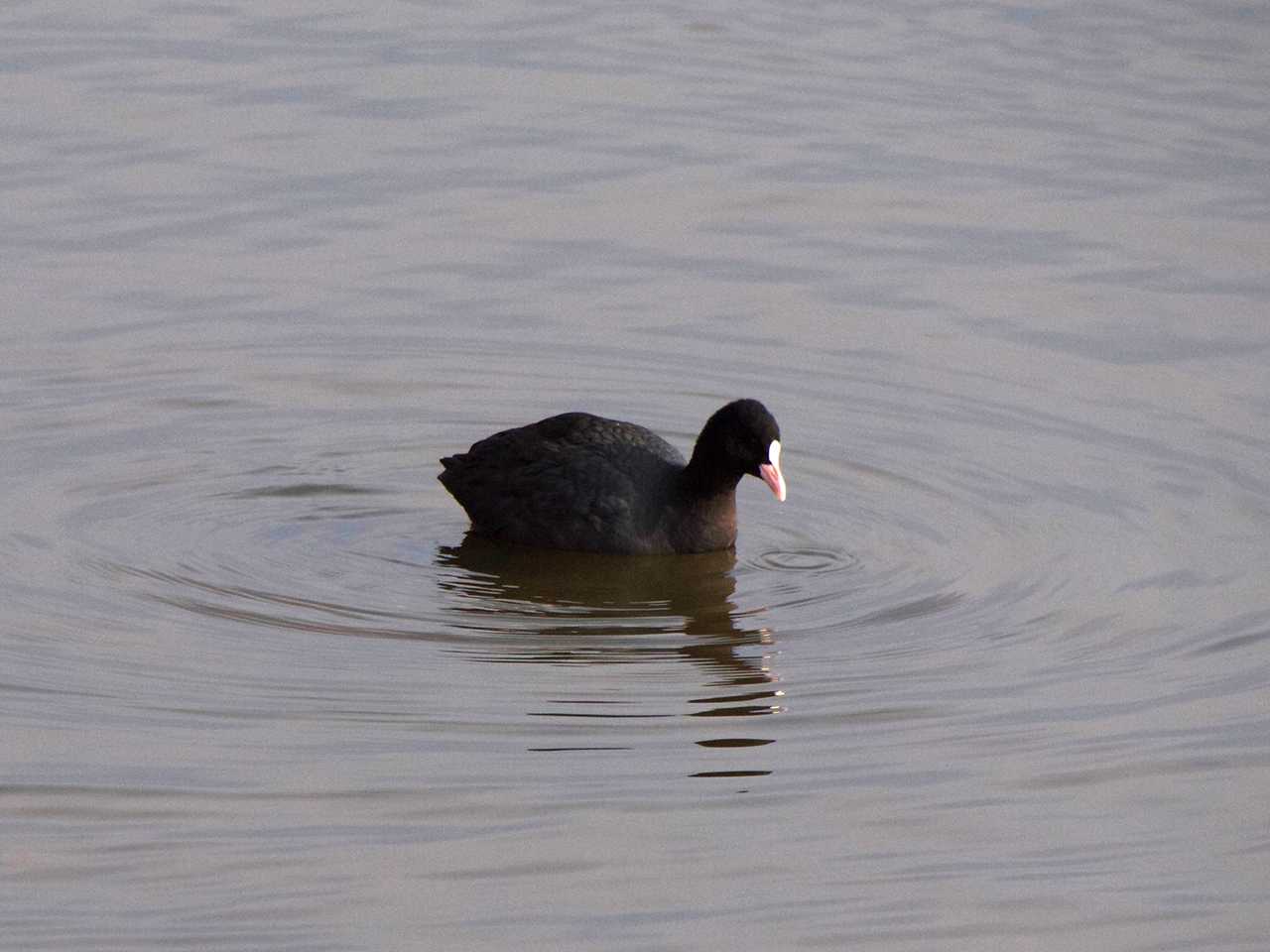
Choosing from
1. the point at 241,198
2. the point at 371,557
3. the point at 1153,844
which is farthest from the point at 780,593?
the point at 241,198

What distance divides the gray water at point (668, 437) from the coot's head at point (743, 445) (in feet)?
1.32

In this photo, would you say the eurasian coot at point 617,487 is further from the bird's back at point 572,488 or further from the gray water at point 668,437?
the gray water at point 668,437

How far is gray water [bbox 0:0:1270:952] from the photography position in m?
6.64

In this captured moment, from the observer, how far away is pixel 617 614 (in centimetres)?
896

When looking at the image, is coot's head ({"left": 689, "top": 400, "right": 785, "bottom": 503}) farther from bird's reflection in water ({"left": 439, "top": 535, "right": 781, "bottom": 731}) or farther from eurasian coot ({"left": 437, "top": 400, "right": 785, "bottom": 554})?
bird's reflection in water ({"left": 439, "top": 535, "right": 781, "bottom": 731})

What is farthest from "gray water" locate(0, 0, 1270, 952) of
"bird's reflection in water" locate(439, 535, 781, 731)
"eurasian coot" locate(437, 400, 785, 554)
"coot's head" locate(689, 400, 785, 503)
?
"coot's head" locate(689, 400, 785, 503)

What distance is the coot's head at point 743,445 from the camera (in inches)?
377

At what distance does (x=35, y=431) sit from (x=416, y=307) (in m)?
2.45

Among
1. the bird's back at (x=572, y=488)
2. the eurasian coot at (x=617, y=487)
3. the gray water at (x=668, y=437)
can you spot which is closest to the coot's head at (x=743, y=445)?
the eurasian coot at (x=617, y=487)

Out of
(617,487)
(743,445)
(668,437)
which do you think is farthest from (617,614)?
(668,437)

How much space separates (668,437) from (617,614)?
88.9 inches

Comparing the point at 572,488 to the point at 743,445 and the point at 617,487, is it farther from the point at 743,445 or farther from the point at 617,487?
the point at 743,445

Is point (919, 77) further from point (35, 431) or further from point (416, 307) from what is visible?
point (35, 431)

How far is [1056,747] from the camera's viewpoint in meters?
7.55
